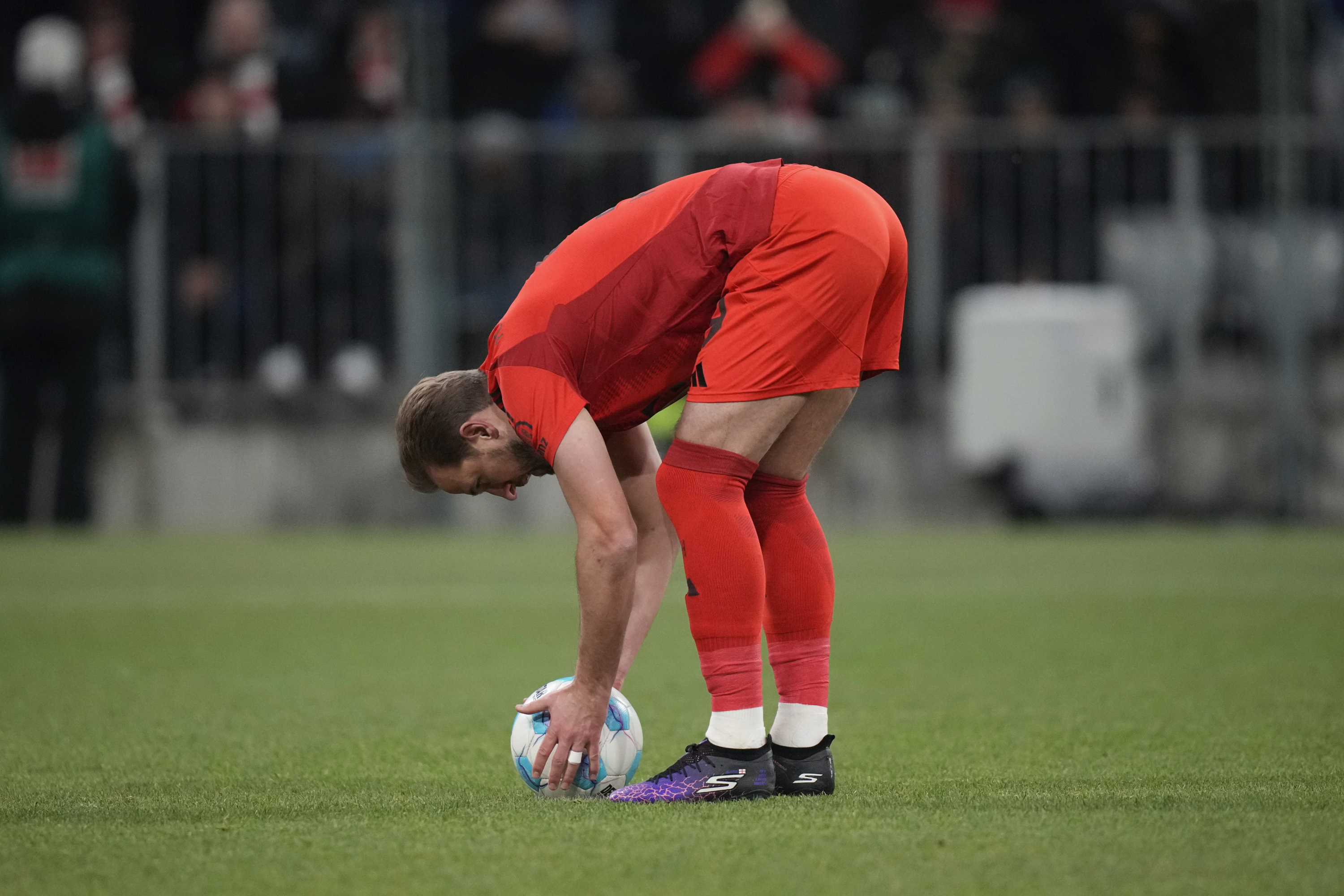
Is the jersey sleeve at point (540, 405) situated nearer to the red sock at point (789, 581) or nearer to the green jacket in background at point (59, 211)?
the red sock at point (789, 581)

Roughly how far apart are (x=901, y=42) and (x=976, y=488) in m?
3.20

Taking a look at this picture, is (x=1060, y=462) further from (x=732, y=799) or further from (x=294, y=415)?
(x=732, y=799)

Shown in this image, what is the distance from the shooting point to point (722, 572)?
3.81 metres

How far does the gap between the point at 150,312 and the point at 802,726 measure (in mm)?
9529

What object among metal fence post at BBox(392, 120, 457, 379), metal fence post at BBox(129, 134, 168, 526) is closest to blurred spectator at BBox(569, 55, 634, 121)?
metal fence post at BBox(392, 120, 457, 379)

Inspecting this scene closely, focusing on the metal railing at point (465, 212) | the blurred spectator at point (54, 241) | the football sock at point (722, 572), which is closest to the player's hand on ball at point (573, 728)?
the football sock at point (722, 572)

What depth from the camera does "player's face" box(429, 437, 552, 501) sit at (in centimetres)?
382

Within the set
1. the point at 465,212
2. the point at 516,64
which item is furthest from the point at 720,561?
the point at 516,64

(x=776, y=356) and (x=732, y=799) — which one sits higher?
(x=776, y=356)

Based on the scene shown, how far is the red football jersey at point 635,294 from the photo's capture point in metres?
3.78

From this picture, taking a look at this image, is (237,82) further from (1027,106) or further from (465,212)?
(1027,106)

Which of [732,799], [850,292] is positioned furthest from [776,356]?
[732,799]

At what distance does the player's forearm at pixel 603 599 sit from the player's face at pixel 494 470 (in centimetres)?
25

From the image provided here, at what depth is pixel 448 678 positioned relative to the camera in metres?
6.00
